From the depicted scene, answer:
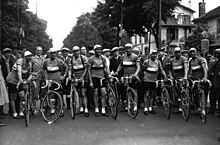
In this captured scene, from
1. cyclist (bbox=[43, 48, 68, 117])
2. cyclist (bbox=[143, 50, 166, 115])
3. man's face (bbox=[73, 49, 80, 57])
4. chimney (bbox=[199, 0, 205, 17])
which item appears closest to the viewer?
cyclist (bbox=[43, 48, 68, 117])

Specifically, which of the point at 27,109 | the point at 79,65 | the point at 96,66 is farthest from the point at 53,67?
the point at 27,109

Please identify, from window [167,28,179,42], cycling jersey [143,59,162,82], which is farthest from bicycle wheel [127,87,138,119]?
window [167,28,179,42]

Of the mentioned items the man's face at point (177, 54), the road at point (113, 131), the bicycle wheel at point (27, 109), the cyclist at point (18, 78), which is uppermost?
the man's face at point (177, 54)

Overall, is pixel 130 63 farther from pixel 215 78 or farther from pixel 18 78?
pixel 18 78

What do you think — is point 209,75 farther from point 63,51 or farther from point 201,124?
point 63,51

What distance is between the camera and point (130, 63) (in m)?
9.47

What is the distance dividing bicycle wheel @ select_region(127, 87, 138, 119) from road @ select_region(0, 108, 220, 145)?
180mm

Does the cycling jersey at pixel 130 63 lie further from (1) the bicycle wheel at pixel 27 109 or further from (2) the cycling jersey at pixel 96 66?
(1) the bicycle wheel at pixel 27 109

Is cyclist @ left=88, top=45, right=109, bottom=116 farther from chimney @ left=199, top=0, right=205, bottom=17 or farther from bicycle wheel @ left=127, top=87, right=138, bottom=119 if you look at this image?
chimney @ left=199, top=0, right=205, bottom=17

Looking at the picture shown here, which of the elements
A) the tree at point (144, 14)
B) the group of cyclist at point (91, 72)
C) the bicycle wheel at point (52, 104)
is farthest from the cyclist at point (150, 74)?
the tree at point (144, 14)

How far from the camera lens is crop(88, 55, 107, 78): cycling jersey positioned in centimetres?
934

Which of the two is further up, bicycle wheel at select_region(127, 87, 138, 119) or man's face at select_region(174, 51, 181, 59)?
man's face at select_region(174, 51, 181, 59)

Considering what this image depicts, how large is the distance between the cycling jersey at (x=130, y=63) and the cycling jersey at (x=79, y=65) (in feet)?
3.73

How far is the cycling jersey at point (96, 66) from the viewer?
9.34m
